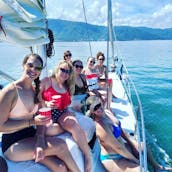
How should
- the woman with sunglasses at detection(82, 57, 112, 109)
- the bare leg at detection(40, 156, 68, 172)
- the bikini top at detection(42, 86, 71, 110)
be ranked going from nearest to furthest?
the bare leg at detection(40, 156, 68, 172) → the bikini top at detection(42, 86, 71, 110) → the woman with sunglasses at detection(82, 57, 112, 109)

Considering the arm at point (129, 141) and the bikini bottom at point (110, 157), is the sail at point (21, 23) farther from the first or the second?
the bikini bottom at point (110, 157)

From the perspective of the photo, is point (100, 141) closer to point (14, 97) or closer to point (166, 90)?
point (14, 97)

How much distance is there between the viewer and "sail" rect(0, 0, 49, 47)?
7.48 ft

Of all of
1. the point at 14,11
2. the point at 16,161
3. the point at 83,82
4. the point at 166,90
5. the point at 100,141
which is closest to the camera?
the point at 16,161

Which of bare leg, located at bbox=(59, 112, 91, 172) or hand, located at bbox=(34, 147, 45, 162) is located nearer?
hand, located at bbox=(34, 147, 45, 162)

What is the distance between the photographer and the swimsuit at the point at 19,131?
6.81ft

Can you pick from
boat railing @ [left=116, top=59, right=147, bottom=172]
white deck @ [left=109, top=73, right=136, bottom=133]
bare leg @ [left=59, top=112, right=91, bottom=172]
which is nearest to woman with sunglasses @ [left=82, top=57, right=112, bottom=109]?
white deck @ [left=109, top=73, right=136, bottom=133]

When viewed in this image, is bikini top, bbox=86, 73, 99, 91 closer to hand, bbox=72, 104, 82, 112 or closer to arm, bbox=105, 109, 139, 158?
hand, bbox=72, 104, 82, 112

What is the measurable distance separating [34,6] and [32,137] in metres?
1.40

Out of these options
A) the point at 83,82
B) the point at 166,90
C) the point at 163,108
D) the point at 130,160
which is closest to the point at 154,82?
the point at 166,90

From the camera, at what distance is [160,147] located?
5.11 meters

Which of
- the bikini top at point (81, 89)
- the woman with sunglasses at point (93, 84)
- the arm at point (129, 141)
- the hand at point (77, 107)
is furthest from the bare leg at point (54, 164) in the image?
A: the woman with sunglasses at point (93, 84)

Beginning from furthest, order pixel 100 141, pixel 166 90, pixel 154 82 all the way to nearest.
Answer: pixel 154 82
pixel 166 90
pixel 100 141

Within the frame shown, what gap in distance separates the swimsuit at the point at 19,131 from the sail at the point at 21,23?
0.59 metres
